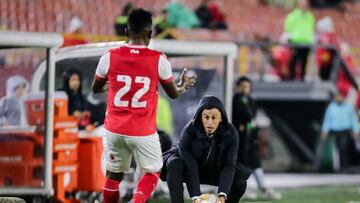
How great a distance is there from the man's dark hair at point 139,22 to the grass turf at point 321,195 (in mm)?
5556

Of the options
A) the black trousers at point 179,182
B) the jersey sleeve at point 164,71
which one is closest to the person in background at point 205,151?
the black trousers at point 179,182

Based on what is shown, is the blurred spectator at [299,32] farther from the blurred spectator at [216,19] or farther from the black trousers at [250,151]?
the black trousers at [250,151]

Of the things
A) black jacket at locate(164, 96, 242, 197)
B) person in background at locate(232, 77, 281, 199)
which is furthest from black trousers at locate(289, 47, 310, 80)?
black jacket at locate(164, 96, 242, 197)

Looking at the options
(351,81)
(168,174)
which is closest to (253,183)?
(351,81)

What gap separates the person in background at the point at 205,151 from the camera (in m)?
9.45

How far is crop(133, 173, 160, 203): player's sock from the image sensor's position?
911 centimetres

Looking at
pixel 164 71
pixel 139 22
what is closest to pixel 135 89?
pixel 164 71

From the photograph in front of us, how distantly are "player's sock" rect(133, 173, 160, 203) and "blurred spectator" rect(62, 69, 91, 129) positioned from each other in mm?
3453

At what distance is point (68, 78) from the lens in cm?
1252

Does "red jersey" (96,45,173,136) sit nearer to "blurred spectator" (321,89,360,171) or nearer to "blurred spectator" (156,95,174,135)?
"blurred spectator" (156,95,174,135)

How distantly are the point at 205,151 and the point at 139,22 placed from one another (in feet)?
4.50

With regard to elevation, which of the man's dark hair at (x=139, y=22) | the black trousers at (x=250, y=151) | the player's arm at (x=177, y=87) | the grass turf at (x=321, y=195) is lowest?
the grass turf at (x=321, y=195)

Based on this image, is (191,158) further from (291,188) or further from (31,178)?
(291,188)

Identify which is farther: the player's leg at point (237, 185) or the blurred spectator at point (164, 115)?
the blurred spectator at point (164, 115)
